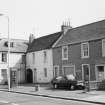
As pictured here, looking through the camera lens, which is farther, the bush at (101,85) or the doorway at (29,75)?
the doorway at (29,75)

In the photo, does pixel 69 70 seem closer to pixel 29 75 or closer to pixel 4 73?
pixel 29 75

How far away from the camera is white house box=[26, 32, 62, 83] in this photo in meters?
38.0

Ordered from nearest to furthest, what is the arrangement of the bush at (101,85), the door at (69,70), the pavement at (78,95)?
the pavement at (78,95) < the bush at (101,85) < the door at (69,70)

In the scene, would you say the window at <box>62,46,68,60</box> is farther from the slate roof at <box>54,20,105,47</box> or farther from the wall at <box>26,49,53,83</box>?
the wall at <box>26,49,53,83</box>

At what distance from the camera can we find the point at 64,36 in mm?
37469

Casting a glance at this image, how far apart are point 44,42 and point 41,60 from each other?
3483 mm

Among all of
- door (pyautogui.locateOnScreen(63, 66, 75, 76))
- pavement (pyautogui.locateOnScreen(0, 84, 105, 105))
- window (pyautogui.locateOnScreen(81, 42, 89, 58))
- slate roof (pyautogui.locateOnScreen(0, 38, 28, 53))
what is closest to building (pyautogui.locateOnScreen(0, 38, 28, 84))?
slate roof (pyautogui.locateOnScreen(0, 38, 28, 53))

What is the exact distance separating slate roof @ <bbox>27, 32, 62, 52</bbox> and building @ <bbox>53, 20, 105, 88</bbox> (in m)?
1.52

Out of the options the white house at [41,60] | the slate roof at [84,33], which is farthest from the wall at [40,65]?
the slate roof at [84,33]

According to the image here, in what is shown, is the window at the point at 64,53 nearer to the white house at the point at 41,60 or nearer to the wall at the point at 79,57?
the wall at the point at 79,57

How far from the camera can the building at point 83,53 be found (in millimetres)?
29062

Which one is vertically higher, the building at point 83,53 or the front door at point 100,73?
the building at point 83,53

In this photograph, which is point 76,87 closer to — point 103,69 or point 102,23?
point 103,69

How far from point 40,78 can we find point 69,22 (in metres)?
10.4
